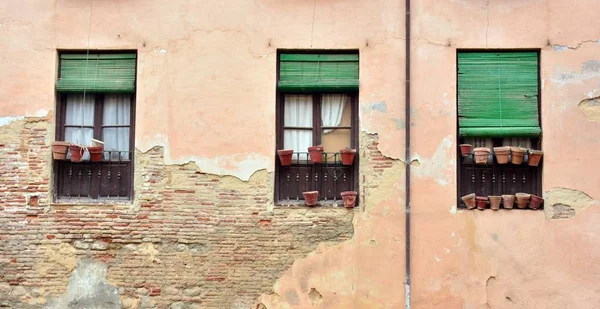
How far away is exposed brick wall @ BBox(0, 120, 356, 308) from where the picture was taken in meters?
7.12

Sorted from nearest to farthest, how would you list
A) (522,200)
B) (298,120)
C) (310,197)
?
1. (522,200)
2. (310,197)
3. (298,120)

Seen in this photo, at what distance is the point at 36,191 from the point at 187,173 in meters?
1.89

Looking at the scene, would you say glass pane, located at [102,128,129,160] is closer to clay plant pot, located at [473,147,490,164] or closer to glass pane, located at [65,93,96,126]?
glass pane, located at [65,93,96,126]

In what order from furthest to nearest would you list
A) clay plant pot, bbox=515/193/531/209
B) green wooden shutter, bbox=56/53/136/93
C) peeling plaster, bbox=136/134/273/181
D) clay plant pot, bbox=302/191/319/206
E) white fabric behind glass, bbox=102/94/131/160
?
1. white fabric behind glass, bbox=102/94/131/160
2. green wooden shutter, bbox=56/53/136/93
3. peeling plaster, bbox=136/134/273/181
4. clay plant pot, bbox=302/191/319/206
5. clay plant pot, bbox=515/193/531/209

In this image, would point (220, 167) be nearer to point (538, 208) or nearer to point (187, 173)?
point (187, 173)

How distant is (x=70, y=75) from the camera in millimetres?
7449

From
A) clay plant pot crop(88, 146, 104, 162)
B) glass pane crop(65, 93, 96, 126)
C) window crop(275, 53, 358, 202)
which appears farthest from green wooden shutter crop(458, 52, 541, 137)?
glass pane crop(65, 93, 96, 126)

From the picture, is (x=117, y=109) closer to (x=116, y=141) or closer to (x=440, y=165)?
(x=116, y=141)

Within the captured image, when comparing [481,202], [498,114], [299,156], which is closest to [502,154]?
[498,114]

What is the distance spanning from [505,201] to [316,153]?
233 cm

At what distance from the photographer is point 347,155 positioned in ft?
23.3

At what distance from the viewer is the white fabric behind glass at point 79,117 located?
752 cm

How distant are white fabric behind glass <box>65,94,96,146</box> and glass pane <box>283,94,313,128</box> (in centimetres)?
249

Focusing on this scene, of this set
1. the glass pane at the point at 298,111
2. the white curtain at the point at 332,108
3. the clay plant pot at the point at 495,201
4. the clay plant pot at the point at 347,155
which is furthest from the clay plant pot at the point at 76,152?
the clay plant pot at the point at 495,201
